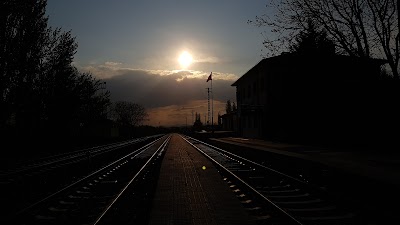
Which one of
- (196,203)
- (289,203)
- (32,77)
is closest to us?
(289,203)

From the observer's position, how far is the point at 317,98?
33156 millimetres

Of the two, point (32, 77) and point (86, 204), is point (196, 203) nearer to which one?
point (86, 204)

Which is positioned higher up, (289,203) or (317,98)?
(317,98)

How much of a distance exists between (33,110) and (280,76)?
24608 millimetres

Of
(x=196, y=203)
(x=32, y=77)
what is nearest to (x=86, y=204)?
(x=196, y=203)

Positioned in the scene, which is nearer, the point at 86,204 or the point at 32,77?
the point at 86,204

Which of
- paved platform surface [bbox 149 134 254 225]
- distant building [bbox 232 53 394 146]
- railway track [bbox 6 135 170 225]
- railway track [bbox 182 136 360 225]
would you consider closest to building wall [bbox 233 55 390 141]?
distant building [bbox 232 53 394 146]

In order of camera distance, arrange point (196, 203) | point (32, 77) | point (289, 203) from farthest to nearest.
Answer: point (32, 77)
point (196, 203)
point (289, 203)

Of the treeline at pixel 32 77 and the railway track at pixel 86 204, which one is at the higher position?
the treeline at pixel 32 77

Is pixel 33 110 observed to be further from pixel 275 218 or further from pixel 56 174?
pixel 275 218

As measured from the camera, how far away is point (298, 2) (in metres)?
26.4

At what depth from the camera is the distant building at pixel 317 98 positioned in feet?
91.1

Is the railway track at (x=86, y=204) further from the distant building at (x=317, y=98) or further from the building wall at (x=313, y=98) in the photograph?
the building wall at (x=313, y=98)

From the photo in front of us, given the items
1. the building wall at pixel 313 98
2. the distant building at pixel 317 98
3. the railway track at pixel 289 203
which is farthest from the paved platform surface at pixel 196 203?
the building wall at pixel 313 98
